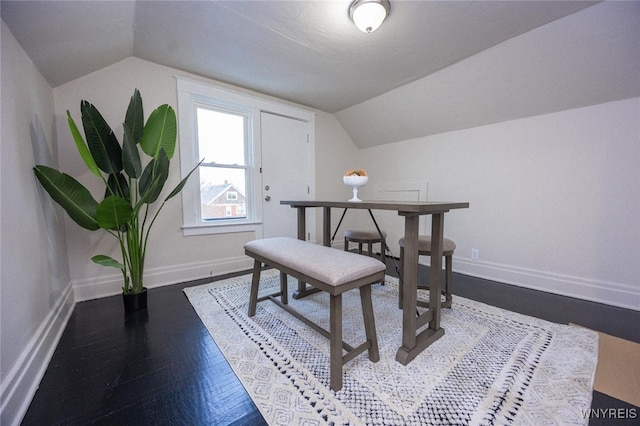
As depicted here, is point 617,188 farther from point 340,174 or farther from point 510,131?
point 340,174

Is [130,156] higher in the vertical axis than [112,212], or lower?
higher

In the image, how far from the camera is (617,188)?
2.05 meters

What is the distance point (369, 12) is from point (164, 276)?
9.56ft

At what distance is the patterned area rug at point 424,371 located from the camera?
103 centimetres

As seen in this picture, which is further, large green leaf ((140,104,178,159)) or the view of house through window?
the view of house through window

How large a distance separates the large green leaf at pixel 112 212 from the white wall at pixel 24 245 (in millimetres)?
315

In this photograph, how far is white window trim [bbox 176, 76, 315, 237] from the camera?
8.38ft

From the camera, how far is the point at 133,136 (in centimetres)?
194

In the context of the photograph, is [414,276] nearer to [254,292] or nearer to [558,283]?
[254,292]

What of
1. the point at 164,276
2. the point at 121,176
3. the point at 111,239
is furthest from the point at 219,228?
the point at 121,176

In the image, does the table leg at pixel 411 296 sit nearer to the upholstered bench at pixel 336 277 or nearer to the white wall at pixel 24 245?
the upholstered bench at pixel 336 277

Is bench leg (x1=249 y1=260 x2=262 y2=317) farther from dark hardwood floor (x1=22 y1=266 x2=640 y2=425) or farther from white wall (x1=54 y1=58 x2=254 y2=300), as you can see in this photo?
white wall (x1=54 y1=58 x2=254 y2=300)

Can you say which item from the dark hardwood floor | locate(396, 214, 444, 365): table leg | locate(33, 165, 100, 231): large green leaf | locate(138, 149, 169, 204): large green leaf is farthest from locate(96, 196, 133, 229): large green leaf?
locate(396, 214, 444, 365): table leg

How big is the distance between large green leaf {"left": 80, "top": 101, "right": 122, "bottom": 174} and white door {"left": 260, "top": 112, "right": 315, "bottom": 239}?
5.09 ft
